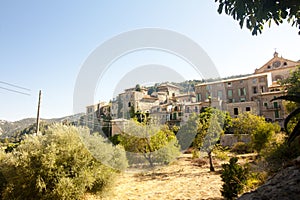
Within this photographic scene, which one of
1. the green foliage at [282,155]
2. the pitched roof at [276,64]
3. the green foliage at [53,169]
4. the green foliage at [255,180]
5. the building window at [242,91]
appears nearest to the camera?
the green foliage at [255,180]

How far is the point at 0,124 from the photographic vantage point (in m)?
71.8

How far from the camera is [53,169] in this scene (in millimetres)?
7922

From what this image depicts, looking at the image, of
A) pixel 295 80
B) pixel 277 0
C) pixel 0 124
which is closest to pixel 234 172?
pixel 277 0

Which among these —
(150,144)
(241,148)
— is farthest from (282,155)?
(241,148)

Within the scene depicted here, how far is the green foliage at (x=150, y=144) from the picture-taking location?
17.8 m

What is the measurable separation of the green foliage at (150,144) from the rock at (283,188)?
1477cm

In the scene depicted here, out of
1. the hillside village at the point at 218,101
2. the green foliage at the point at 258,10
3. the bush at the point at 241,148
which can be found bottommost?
the bush at the point at 241,148

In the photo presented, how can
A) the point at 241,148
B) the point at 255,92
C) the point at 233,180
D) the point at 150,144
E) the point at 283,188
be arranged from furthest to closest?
the point at 255,92 → the point at 241,148 → the point at 150,144 → the point at 233,180 → the point at 283,188

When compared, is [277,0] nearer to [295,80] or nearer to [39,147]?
[39,147]

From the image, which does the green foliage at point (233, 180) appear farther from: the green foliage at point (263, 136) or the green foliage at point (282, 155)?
the green foliage at point (263, 136)

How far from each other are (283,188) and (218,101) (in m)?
35.1

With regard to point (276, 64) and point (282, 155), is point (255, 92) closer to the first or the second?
point (276, 64)

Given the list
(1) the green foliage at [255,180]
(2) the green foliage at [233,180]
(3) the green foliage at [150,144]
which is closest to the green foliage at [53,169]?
(2) the green foliage at [233,180]

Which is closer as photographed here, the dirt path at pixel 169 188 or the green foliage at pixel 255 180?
the green foliage at pixel 255 180
